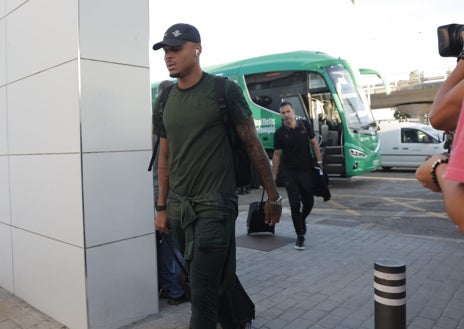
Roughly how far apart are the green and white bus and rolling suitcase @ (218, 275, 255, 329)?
379 inches

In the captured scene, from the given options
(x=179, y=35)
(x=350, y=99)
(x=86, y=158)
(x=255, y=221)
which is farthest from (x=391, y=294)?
(x=350, y=99)

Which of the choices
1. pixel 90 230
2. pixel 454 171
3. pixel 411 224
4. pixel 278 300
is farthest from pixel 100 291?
pixel 411 224

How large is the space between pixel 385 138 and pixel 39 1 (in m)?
15.9

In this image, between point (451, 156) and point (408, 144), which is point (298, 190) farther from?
point (408, 144)

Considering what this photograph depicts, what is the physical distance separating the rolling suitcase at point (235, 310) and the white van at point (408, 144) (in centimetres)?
1490

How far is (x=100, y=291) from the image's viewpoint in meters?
3.30

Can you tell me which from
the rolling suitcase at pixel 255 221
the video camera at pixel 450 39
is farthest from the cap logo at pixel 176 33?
the rolling suitcase at pixel 255 221

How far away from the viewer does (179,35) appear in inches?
105

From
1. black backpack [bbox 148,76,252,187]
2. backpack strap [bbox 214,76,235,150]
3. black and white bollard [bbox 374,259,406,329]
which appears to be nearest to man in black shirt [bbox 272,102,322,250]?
black backpack [bbox 148,76,252,187]

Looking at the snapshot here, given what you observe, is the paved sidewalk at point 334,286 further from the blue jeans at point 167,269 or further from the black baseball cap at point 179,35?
the black baseball cap at point 179,35

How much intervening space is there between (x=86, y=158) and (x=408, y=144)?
52.1 feet

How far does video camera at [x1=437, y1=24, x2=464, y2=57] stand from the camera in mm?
1587

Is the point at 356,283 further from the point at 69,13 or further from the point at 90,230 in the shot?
the point at 69,13

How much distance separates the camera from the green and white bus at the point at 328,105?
12.3 meters
